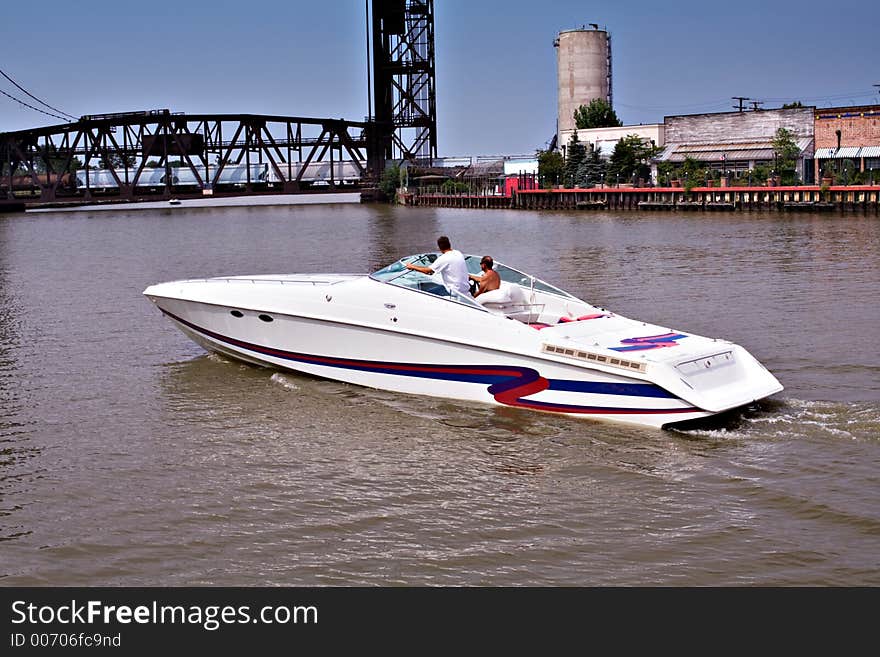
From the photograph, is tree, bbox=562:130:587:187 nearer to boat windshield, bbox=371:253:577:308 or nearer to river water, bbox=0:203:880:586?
river water, bbox=0:203:880:586

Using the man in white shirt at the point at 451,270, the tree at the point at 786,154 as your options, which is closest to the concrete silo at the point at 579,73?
the tree at the point at 786,154

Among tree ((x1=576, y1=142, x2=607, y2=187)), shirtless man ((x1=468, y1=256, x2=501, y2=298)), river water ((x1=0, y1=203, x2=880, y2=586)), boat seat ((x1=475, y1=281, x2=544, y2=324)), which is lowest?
river water ((x1=0, y1=203, x2=880, y2=586))

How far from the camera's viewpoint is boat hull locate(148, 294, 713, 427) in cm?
1009

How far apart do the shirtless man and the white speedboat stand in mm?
161

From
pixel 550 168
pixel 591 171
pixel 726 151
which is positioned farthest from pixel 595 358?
pixel 550 168

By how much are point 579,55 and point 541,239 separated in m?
67.8

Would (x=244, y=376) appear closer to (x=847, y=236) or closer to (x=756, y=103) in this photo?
(x=847, y=236)

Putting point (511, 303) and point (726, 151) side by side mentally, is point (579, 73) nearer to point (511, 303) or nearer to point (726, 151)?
point (726, 151)

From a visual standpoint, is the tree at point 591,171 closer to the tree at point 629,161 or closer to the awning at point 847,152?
the tree at point 629,161

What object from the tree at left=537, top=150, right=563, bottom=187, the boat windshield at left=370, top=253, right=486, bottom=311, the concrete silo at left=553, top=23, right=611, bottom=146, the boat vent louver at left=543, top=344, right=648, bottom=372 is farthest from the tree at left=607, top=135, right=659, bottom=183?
the boat vent louver at left=543, top=344, right=648, bottom=372

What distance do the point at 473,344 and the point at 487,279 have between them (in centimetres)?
144

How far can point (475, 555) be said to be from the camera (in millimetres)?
7375

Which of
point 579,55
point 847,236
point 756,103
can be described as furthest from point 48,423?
point 579,55

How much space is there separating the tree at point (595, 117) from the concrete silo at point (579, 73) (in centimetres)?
342
